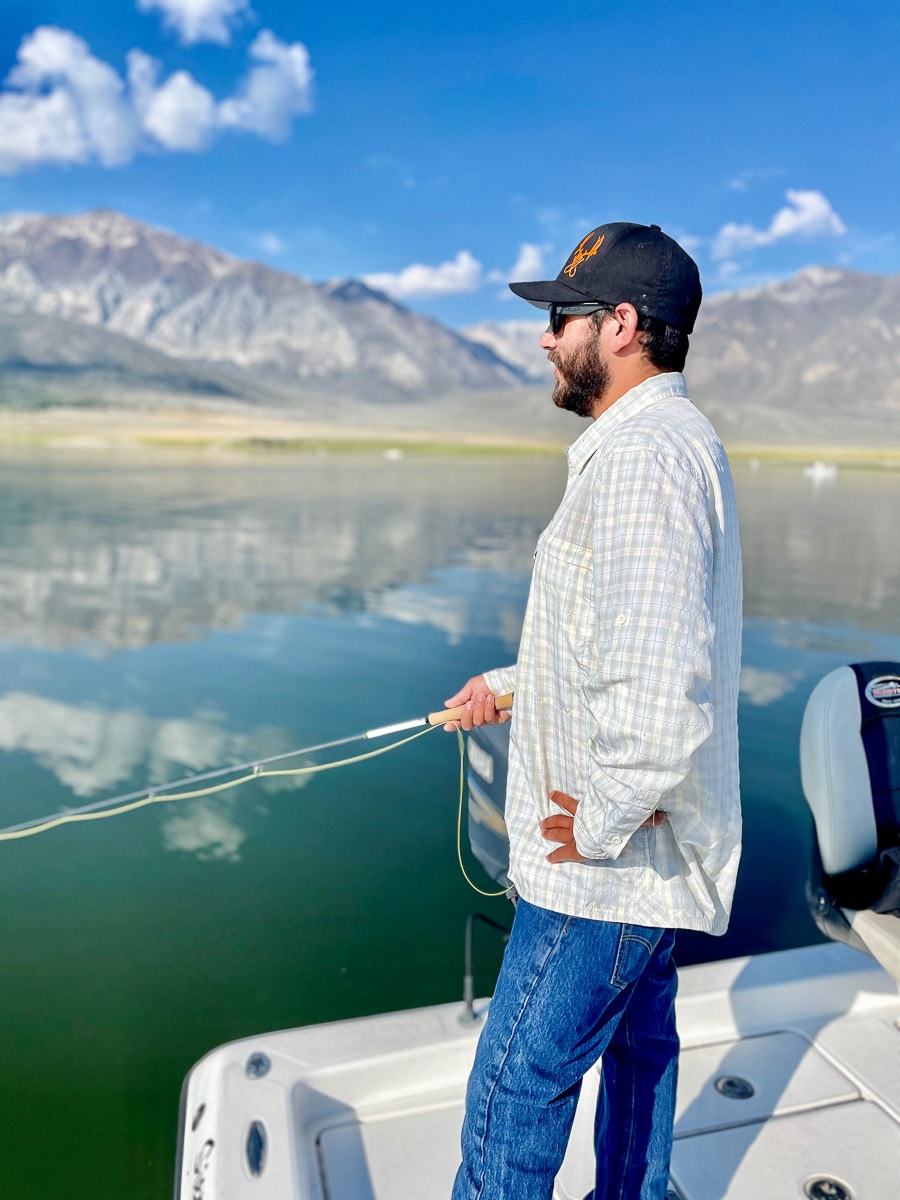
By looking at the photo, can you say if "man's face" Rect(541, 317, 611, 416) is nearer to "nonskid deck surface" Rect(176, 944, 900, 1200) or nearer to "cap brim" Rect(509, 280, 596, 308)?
"cap brim" Rect(509, 280, 596, 308)

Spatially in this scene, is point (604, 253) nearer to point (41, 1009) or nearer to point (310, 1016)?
point (310, 1016)

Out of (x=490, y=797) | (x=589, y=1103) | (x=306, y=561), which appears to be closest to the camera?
(x=589, y=1103)

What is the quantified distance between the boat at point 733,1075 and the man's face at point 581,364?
1.61 m

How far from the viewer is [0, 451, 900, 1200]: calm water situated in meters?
3.53

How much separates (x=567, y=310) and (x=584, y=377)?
0.13 meters

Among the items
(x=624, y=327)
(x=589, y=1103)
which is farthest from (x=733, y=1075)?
(x=624, y=327)

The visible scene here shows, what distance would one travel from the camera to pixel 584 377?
188 centimetres

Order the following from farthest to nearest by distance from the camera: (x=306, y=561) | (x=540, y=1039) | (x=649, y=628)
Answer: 1. (x=306, y=561)
2. (x=540, y=1039)
3. (x=649, y=628)

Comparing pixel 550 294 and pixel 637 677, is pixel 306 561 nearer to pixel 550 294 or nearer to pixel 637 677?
pixel 550 294

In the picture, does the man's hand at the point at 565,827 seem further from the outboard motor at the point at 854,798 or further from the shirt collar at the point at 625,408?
the outboard motor at the point at 854,798

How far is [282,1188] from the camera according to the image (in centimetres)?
218

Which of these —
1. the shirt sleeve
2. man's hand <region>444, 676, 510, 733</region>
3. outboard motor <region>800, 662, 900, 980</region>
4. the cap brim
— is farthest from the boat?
the cap brim

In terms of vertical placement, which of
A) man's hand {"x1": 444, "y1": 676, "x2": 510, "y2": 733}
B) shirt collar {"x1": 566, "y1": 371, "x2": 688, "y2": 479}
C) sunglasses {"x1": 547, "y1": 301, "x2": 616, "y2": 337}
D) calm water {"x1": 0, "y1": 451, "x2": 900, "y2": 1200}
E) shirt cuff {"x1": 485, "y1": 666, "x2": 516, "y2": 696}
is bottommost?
calm water {"x1": 0, "y1": 451, "x2": 900, "y2": 1200}

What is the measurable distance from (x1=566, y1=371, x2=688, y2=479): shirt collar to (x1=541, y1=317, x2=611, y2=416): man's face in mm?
73
